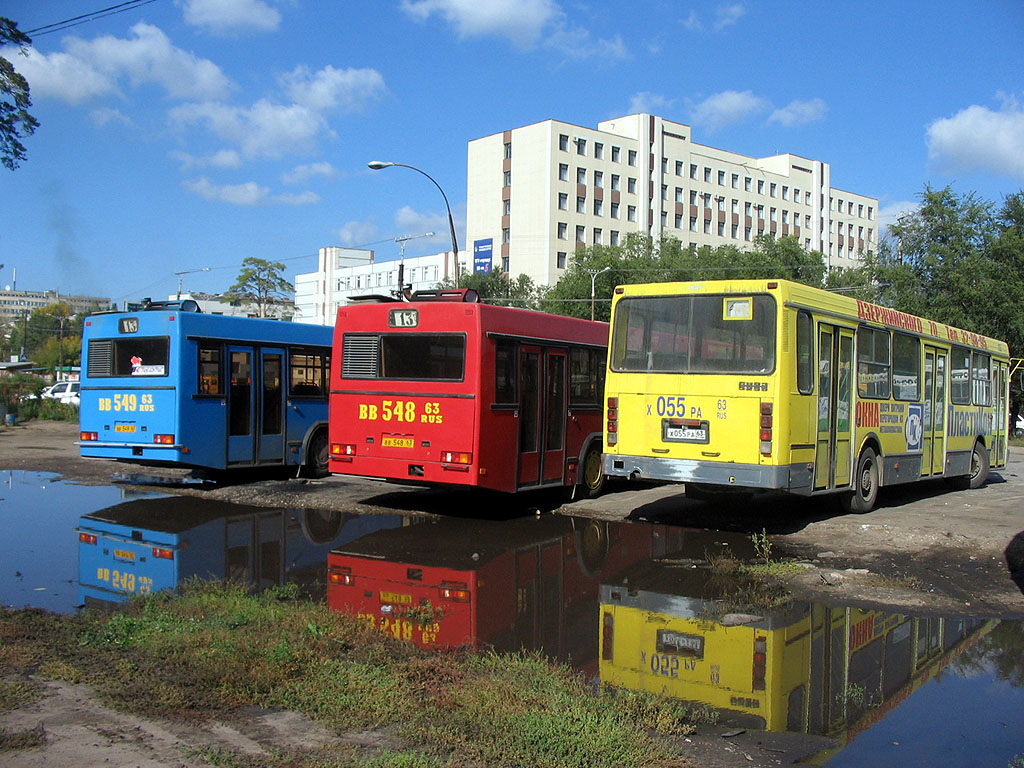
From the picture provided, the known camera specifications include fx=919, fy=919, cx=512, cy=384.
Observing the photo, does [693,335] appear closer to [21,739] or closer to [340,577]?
[340,577]

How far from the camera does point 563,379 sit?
14.6 m

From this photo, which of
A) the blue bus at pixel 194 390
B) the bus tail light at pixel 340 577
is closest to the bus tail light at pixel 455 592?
the bus tail light at pixel 340 577

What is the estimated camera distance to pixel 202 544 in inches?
434

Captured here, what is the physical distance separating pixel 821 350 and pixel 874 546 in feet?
8.44

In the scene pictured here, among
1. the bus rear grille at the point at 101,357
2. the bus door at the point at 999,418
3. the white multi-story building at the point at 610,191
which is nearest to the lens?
the bus rear grille at the point at 101,357

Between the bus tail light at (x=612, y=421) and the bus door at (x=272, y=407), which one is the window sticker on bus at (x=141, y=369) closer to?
the bus door at (x=272, y=407)

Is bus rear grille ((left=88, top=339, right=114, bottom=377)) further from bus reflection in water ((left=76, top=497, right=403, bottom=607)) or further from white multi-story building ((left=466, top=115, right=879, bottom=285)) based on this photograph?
white multi-story building ((left=466, top=115, right=879, bottom=285))

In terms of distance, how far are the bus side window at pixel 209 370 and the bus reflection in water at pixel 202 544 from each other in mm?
1942

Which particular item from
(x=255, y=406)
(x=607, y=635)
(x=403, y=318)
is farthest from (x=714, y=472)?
(x=255, y=406)

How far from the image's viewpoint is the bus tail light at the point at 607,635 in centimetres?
674

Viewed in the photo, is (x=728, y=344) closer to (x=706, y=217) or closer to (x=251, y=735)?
(x=251, y=735)

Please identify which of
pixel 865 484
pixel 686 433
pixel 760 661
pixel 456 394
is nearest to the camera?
pixel 760 661

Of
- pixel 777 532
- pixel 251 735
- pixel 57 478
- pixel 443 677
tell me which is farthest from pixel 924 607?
pixel 57 478

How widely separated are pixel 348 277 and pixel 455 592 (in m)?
97.9
